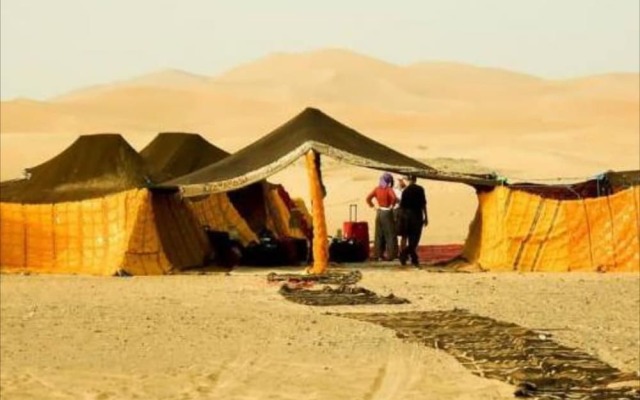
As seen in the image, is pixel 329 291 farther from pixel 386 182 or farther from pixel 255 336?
pixel 386 182

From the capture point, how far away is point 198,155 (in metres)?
28.7

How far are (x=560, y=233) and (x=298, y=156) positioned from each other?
408 cm

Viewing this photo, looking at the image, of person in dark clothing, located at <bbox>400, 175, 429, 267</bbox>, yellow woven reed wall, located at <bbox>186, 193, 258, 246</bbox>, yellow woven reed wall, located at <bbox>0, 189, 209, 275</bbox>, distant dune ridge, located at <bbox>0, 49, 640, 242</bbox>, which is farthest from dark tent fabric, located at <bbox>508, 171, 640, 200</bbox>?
distant dune ridge, located at <bbox>0, 49, 640, 242</bbox>

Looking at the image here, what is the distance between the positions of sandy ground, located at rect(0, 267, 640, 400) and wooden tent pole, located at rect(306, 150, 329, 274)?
1375 millimetres

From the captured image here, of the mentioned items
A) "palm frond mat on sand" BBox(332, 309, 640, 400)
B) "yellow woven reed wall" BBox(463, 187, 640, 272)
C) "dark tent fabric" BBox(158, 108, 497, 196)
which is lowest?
"palm frond mat on sand" BBox(332, 309, 640, 400)

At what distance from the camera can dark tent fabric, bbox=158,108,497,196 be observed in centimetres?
2277

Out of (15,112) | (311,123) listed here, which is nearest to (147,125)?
(15,112)

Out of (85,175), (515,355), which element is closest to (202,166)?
(85,175)

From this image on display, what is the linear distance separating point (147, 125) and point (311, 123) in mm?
65867

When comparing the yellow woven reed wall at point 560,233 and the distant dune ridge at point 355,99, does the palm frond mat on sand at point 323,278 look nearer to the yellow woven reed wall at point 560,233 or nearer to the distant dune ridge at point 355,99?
the yellow woven reed wall at point 560,233

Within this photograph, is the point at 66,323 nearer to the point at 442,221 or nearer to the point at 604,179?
the point at 604,179

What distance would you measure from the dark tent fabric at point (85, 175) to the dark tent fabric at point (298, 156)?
3.26 ft

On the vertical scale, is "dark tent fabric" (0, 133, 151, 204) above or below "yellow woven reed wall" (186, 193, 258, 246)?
above

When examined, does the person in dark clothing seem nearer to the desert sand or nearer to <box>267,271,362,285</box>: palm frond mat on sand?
the desert sand
